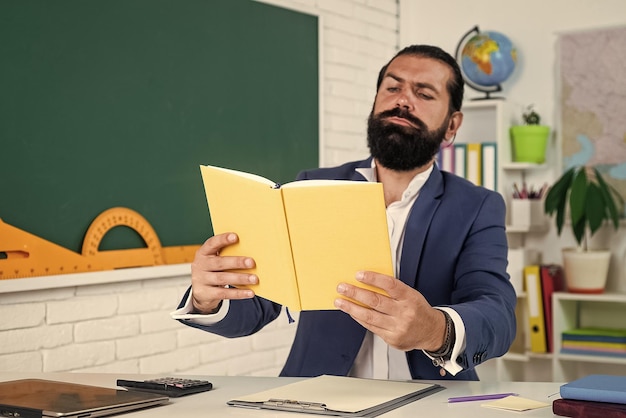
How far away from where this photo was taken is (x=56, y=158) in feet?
9.20

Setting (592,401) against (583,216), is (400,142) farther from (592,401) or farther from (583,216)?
(583,216)

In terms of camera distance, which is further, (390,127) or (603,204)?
(603,204)

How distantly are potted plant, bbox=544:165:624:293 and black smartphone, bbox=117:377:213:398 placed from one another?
99.3 inches

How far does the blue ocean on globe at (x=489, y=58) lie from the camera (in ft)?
13.8

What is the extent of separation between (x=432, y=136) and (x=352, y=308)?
34.9 inches

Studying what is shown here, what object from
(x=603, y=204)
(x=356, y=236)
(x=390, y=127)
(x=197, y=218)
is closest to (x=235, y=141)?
(x=197, y=218)

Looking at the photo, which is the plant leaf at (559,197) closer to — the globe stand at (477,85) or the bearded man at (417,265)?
the globe stand at (477,85)

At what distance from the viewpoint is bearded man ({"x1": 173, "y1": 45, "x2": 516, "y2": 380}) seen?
68.5 inches

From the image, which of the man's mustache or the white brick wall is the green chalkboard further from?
the man's mustache

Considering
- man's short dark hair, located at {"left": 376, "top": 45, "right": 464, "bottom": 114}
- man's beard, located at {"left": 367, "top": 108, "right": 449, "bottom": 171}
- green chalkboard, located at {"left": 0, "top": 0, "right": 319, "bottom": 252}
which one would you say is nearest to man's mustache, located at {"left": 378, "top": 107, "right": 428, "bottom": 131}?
man's beard, located at {"left": 367, "top": 108, "right": 449, "bottom": 171}

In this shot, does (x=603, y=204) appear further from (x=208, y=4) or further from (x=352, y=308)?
(x=352, y=308)

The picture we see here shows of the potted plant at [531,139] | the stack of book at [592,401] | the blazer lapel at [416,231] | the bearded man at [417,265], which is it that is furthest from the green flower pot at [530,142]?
the stack of book at [592,401]

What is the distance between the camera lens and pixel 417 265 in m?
2.14

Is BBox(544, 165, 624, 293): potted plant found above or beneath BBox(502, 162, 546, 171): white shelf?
beneath
